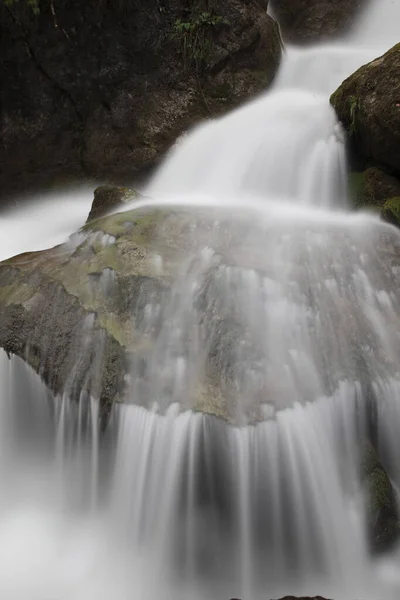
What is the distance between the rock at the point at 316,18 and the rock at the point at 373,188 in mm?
7066

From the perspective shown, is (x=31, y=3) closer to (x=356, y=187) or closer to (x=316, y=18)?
(x=356, y=187)

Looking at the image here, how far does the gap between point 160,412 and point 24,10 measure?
6565 mm

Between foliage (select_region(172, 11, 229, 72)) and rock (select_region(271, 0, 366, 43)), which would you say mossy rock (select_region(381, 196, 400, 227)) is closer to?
foliage (select_region(172, 11, 229, 72))

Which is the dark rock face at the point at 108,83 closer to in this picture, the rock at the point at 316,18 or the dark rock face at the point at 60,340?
the rock at the point at 316,18

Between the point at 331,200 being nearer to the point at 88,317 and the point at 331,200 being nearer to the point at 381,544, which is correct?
the point at 88,317

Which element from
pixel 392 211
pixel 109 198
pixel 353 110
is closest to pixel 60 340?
pixel 109 198

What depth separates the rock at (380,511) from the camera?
9.93 feet

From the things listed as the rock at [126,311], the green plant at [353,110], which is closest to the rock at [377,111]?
the green plant at [353,110]

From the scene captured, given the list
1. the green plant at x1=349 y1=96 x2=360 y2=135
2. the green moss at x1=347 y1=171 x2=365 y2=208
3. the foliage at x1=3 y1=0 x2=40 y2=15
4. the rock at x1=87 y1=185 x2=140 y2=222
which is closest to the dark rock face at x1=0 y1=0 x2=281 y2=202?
the foliage at x1=3 y1=0 x2=40 y2=15

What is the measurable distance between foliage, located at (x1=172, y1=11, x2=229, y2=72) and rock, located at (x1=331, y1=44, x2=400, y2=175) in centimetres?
280

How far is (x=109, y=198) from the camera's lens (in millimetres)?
5418

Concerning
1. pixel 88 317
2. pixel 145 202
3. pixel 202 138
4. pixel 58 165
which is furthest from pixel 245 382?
pixel 58 165

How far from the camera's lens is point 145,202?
523cm

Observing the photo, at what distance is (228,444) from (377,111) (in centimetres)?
398
